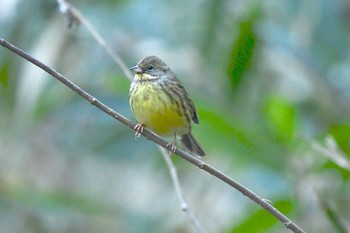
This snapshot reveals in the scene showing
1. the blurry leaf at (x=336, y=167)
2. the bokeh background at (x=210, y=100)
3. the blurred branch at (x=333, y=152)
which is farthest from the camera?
the bokeh background at (x=210, y=100)

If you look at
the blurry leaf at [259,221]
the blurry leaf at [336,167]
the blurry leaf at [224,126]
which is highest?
the blurry leaf at [224,126]

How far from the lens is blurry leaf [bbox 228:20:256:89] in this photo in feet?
12.5

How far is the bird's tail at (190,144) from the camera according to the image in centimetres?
416

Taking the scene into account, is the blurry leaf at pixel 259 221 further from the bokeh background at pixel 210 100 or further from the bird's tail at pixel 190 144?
the bird's tail at pixel 190 144

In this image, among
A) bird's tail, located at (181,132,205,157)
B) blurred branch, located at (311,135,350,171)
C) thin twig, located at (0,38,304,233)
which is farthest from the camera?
bird's tail, located at (181,132,205,157)

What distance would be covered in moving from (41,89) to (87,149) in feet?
3.21

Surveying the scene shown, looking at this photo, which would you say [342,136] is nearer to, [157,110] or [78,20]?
[157,110]

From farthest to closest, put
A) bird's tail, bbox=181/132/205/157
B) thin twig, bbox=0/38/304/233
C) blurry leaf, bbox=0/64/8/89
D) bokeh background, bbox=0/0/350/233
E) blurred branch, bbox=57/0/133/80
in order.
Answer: blurry leaf, bbox=0/64/8/89
bird's tail, bbox=181/132/205/157
bokeh background, bbox=0/0/350/233
blurred branch, bbox=57/0/133/80
thin twig, bbox=0/38/304/233

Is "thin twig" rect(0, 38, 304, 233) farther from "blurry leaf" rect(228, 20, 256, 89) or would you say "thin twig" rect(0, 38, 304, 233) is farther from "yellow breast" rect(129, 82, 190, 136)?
"blurry leaf" rect(228, 20, 256, 89)

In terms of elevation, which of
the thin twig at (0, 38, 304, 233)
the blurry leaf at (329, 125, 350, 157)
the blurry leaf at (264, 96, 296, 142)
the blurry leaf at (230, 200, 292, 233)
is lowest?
the thin twig at (0, 38, 304, 233)

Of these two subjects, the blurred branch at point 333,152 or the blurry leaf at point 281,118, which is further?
the blurry leaf at point 281,118

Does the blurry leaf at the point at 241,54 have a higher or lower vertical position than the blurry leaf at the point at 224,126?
higher

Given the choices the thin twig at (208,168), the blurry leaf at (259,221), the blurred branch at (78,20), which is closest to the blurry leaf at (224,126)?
the blurry leaf at (259,221)

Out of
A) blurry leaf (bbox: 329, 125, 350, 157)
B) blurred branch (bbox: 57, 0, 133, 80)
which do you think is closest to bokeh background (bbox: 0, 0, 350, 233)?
blurry leaf (bbox: 329, 125, 350, 157)
